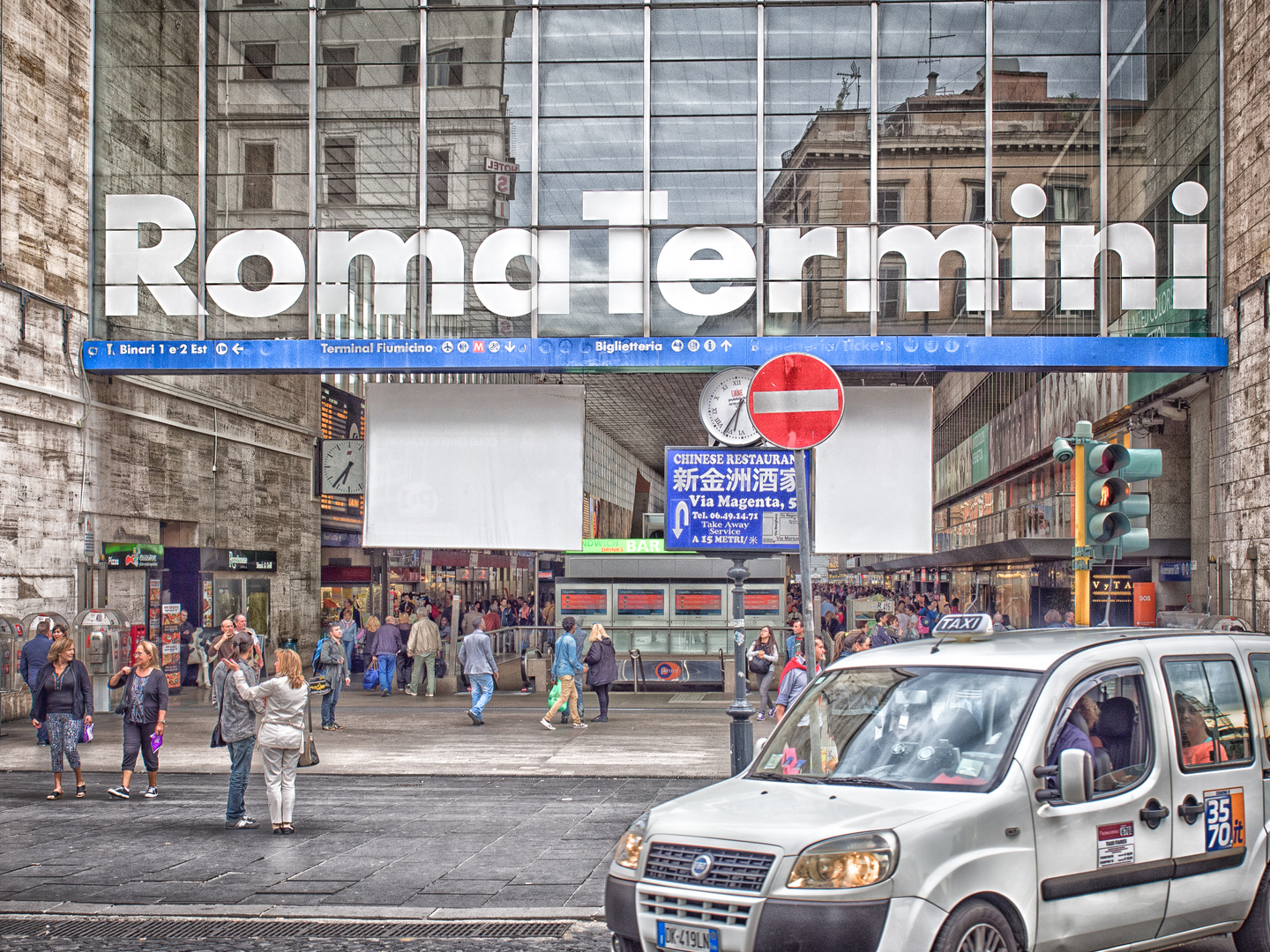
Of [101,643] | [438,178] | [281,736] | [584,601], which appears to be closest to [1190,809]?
[281,736]

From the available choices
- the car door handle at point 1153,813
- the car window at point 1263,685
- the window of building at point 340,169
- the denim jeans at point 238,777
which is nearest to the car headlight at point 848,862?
the car door handle at point 1153,813

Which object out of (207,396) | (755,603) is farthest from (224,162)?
(755,603)

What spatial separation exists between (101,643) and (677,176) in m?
12.5

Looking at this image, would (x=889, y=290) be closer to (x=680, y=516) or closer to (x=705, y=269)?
(x=705, y=269)

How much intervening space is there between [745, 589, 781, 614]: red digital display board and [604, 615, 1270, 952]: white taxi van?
19.1 meters

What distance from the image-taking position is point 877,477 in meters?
22.0

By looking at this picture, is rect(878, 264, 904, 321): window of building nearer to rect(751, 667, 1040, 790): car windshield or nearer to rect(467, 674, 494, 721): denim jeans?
rect(467, 674, 494, 721): denim jeans

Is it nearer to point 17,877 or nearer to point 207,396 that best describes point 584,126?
point 207,396

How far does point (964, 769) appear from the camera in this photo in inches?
224

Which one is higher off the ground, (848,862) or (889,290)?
(889,290)

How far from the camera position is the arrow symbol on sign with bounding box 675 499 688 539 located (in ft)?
52.2

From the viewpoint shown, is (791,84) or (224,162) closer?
(791,84)

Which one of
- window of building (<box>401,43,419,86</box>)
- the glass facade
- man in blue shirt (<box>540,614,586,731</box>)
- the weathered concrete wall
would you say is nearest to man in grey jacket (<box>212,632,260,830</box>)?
man in blue shirt (<box>540,614,586,731</box>)

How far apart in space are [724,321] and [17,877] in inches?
609
